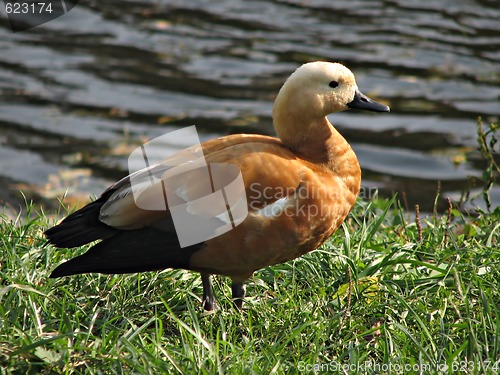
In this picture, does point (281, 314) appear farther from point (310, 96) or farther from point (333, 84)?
point (333, 84)

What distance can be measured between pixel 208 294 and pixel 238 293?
0.57ft

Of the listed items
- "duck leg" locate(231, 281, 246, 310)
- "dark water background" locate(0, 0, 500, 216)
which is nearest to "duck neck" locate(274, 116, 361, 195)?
"duck leg" locate(231, 281, 246, 310)

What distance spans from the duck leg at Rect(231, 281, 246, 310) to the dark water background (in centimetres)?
342

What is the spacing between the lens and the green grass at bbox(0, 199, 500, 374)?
358cm

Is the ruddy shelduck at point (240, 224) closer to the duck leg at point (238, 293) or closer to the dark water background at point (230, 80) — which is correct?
the duck leg at point (238, 293)

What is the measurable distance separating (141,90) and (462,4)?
18.6 ft

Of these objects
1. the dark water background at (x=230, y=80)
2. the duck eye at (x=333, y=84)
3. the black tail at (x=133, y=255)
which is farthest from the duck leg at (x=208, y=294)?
the dark water background at (x=230, y=80)

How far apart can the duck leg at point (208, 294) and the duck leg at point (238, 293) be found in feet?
0.40

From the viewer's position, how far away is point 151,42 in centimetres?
1136

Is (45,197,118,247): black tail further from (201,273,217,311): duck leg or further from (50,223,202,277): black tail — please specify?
(201,273,217,311): duck leg

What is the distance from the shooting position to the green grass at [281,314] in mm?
3576

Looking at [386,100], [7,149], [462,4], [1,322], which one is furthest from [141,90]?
[1,322]

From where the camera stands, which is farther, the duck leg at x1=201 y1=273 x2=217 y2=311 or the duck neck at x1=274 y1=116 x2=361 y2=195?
the duck neck at x1=274 y1=116 x2=361 y2=195

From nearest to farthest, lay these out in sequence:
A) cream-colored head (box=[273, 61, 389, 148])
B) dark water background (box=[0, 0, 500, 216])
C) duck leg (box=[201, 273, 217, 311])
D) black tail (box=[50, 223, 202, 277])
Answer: black tail (box=[50, 223, 202, 277]), duck leg (box=[201, 273, 217, 311]), cream-colored head (box=[273, 61, 389, 148]), dark water background (box=[0, 0, 500, 216])
